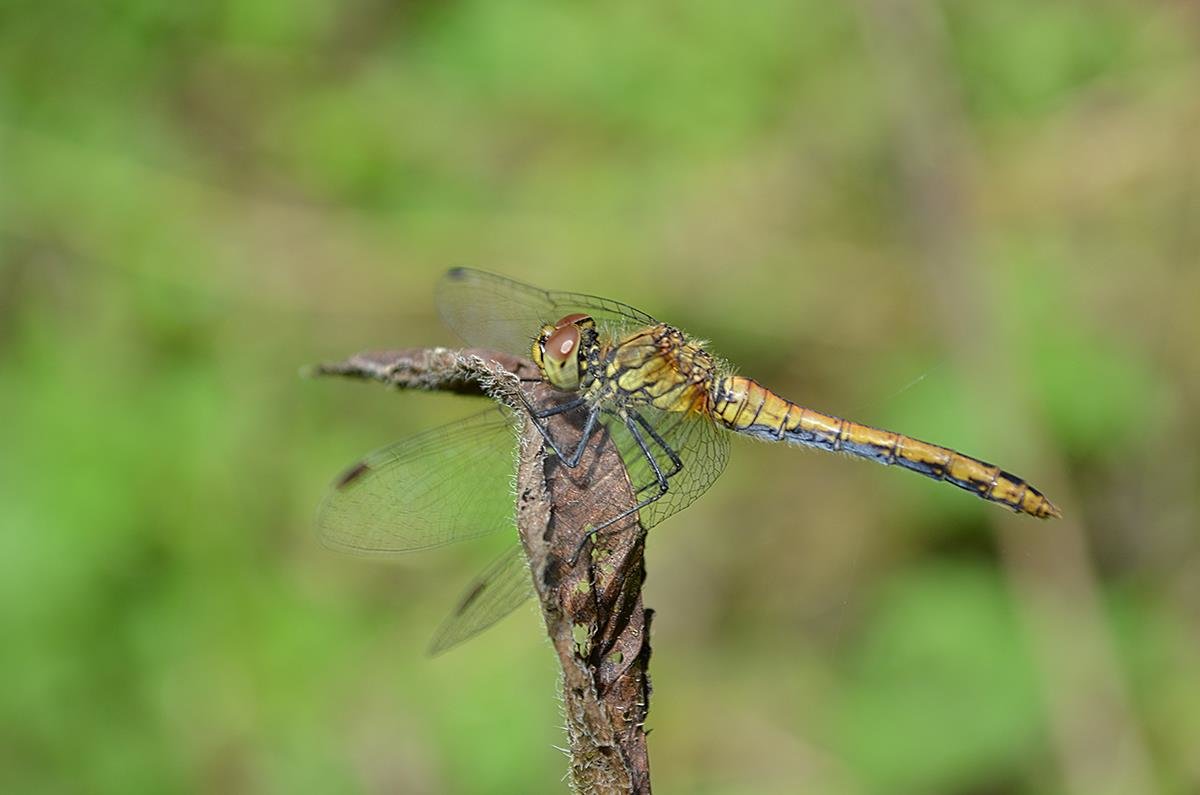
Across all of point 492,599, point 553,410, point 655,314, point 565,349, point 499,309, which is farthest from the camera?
point 655,314

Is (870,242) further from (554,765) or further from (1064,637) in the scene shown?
(554,765)

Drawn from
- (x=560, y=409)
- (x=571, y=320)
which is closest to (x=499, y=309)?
(x=571, y=320)

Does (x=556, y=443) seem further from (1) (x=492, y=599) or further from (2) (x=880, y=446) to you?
(2) (x=880, y=446)

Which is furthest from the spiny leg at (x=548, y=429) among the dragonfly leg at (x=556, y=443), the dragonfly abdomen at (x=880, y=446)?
the dragonfly abdomen at (x=880, y=446)

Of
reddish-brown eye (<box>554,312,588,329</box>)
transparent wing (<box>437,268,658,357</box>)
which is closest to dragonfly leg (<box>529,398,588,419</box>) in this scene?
reddish-brown eye (<box>554,312,588,329</box>)

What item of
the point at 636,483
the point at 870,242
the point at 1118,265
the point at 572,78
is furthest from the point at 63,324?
the point at 1118,265

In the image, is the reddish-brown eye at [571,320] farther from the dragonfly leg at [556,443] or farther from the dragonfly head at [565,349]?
the dragonfly leg at [556,443]
